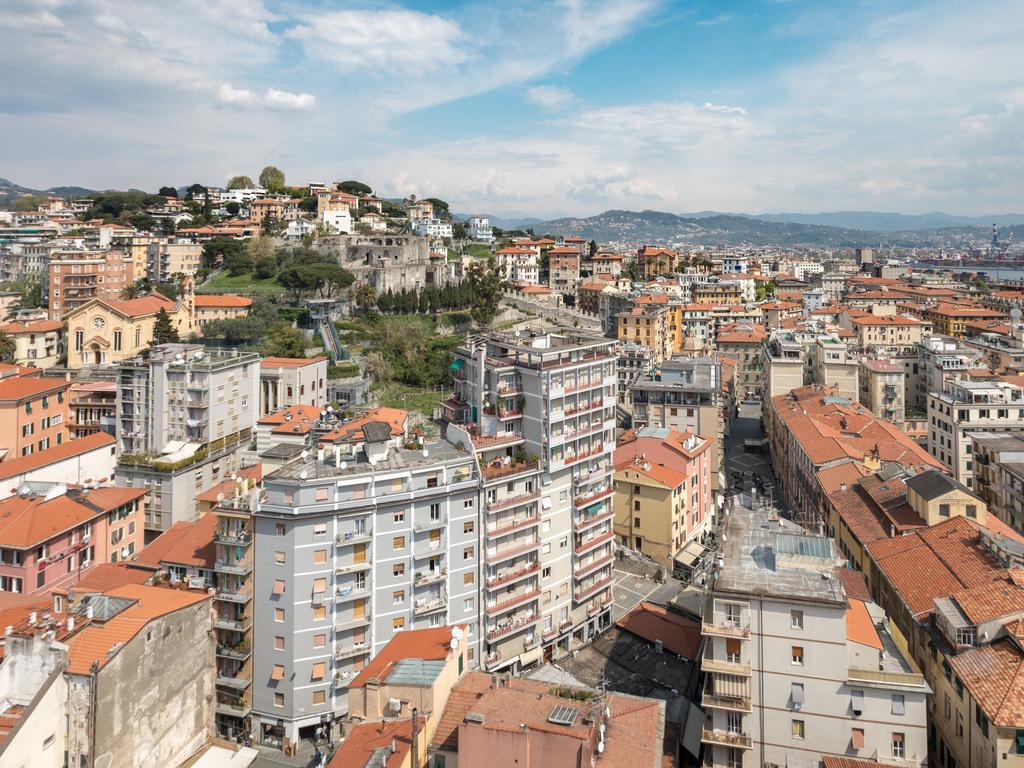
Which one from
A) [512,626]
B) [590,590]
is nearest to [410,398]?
[590,590]

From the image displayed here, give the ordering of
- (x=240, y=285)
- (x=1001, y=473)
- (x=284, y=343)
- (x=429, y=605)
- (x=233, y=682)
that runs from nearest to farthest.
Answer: (x=233, y=682) < (x=429, y=605) < (x=1001, y=473) < (x=284, y=343) < (x=240, y=285)

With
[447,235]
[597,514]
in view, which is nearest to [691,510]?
[597,514]

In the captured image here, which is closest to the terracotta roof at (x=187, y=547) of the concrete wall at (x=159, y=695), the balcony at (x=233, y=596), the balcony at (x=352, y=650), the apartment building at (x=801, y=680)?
the balcony at (x=233, y=596)

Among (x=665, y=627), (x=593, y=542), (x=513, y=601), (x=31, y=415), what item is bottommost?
(x=665, y=627)

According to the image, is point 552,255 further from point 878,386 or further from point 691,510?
point 691,510

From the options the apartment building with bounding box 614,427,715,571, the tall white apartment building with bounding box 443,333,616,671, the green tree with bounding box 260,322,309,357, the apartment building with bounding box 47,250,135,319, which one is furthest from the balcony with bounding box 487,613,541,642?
the apartment building with bounding box 47,250,135,319

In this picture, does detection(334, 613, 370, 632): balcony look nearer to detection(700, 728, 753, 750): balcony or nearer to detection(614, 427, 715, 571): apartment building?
detection(700, 728, 753, 750): balcony

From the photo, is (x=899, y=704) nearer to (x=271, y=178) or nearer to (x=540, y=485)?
(x=540, y=485)
